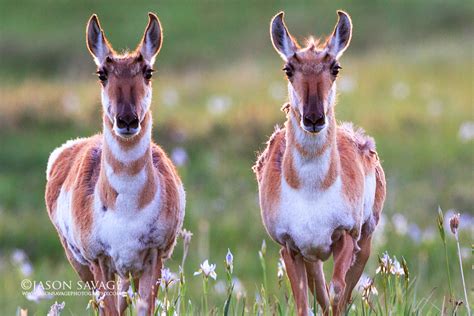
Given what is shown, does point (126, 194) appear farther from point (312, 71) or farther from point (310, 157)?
point (312, 71)

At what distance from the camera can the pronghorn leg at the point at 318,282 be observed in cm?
865

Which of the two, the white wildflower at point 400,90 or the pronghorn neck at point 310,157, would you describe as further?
the white wildflower at point 400,90

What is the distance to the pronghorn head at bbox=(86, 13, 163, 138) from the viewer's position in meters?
7.77

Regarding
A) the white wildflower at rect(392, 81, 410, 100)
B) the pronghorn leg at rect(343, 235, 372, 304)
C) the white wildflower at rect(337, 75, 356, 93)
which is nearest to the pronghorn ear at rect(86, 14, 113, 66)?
the pronghorn leg at rect(343, 235, 372, 304)

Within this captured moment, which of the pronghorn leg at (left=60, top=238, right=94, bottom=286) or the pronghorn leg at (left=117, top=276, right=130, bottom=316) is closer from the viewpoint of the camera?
the pronghorn leg at (left=117, top=276, right=130, bottom=316)

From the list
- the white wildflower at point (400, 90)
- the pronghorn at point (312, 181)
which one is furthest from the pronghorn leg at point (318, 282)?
the white wildflower at point (400, 90)

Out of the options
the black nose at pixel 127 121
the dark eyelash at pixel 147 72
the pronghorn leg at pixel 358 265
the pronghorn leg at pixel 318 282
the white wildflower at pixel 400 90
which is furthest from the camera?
the white wildflower at pixel 400 90

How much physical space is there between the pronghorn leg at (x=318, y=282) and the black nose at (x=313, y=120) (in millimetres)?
1296

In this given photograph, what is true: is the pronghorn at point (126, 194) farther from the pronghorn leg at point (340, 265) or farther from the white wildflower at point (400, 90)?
the white wildflower at point (400, 90)

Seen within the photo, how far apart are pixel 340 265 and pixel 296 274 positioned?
0.35 metres

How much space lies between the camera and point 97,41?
27.5ft

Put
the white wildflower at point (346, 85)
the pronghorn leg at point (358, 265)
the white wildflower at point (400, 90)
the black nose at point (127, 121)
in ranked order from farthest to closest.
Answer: the white wildflower at point (346, 85) < the white wildflower at point (400, 90) < the pronghorn leg at point (358, 265) < the black nose at point (127, 121)

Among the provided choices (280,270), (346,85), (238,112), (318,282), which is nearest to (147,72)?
(280,270)

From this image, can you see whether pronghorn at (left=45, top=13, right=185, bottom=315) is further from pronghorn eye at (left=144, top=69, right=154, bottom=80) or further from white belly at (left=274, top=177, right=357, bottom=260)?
white belly at (left=274, top=177, right=357, bottom=260)
